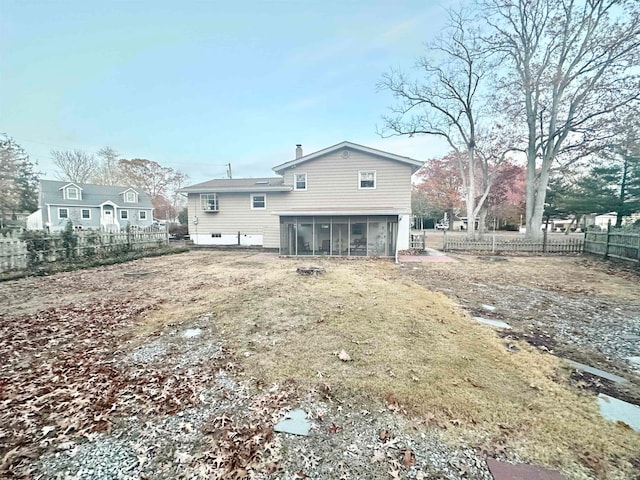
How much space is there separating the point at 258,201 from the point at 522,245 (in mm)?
15577

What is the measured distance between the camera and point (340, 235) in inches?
553

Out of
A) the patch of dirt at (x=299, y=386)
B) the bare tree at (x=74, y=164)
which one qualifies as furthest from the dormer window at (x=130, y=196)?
the patch of dirt at (x=299, y=386)

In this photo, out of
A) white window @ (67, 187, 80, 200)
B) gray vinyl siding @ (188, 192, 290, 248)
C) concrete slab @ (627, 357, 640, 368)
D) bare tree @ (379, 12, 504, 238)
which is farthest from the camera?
white window @ (67, 187, 80, 200)

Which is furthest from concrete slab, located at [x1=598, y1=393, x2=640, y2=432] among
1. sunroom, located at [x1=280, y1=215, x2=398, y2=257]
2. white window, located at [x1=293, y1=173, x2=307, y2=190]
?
white window, located at [x1=293, y1=173, x2=307, y2=190]

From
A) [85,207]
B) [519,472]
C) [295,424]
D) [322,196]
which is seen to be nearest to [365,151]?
[322,196]

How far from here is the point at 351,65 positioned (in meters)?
15.9

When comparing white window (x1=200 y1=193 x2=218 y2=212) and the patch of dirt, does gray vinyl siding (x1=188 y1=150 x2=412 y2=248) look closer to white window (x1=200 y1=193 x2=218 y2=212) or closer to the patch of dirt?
white window (x1=200 y1=193 x2=218 y2=212)

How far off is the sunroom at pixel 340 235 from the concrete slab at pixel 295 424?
452 inches

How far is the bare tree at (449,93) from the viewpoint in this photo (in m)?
17.7

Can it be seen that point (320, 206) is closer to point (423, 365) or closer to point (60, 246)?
point (60, 246)

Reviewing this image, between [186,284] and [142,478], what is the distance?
676 centimetres

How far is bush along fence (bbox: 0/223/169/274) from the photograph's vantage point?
8820 mm

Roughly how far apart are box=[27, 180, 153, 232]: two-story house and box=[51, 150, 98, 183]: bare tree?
24.5 feet

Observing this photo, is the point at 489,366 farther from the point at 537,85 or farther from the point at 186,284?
the point at 537,85
